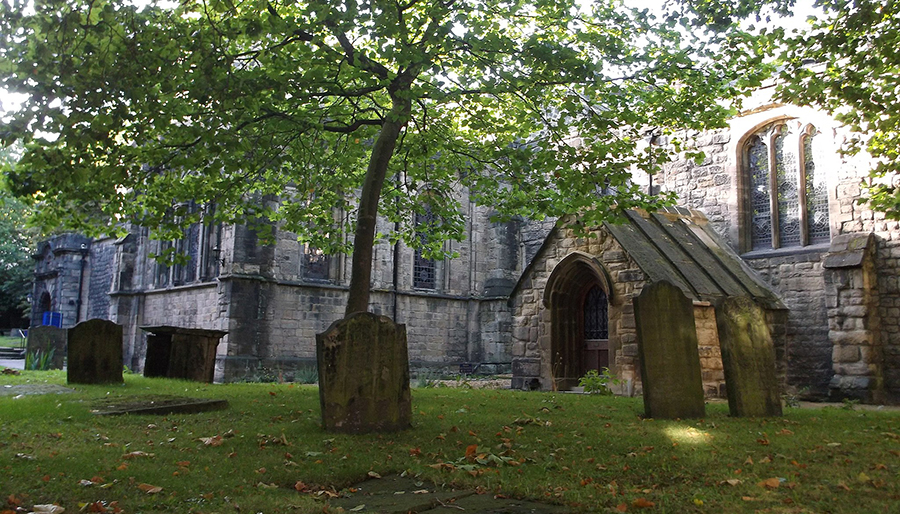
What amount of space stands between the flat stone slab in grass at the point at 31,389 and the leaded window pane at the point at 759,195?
15.6m

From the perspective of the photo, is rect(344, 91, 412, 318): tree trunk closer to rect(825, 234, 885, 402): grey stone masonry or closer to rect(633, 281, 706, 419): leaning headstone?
rect(633, 281, 706, 419): leaning headstone

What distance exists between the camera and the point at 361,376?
24.3ft

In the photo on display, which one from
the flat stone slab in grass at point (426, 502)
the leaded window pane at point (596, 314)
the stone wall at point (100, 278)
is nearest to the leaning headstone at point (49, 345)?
the leaded window pane at point (596, 314)

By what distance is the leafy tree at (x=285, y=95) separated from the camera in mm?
7207

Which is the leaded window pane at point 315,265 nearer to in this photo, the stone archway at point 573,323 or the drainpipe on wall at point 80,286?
the stone archway at point 573,323

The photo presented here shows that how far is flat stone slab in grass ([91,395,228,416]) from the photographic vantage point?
8.41m

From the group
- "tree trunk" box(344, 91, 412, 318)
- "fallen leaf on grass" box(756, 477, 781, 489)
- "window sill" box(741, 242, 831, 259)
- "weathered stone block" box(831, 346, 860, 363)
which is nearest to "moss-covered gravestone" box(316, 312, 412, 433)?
"tree trunk" box(344, 91, 412, 318)

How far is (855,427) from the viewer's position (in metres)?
8.14

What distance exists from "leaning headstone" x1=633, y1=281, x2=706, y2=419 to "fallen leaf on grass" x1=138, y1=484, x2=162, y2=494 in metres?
5.94

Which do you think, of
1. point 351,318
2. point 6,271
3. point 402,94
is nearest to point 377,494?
point 351,318

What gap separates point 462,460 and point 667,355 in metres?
3.79

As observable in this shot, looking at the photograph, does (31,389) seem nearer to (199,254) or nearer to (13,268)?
(199,254)

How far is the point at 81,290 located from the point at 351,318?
3454 cm

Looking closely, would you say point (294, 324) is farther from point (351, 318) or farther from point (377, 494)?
point (377, 494)
